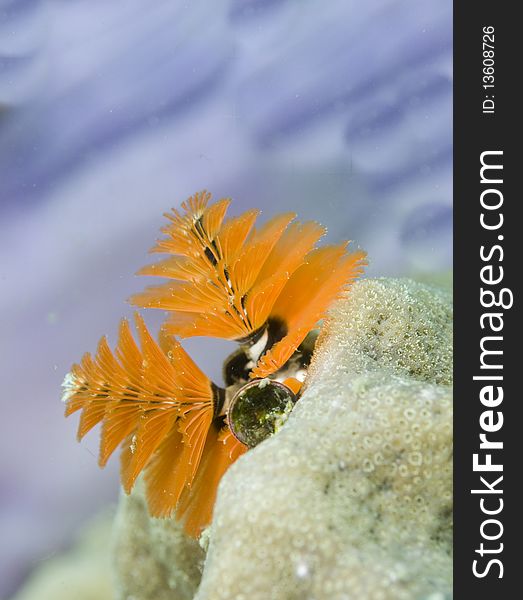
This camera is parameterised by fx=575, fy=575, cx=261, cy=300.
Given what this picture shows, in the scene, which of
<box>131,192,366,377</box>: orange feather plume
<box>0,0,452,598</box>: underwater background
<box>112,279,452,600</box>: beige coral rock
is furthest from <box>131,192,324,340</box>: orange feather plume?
<box>0,0,452,598</box>: underwater background

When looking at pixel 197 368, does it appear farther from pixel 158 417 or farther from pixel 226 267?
pixel 226 267

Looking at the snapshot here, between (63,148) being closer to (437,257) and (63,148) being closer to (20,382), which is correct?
(20,382)

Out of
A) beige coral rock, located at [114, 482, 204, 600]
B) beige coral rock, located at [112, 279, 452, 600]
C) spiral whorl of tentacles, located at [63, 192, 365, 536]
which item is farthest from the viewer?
beige coral rock, located at [114, 482, 204, 600]

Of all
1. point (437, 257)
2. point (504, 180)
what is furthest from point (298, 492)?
point (437, 257)

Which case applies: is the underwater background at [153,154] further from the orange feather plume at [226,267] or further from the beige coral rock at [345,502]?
the beige coral rock at [345,502]

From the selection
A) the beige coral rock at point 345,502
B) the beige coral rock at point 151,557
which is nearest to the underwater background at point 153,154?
the beige coral rock at point 151,557

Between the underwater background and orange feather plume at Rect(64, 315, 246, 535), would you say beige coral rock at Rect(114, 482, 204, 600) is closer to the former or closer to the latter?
orange feather plume at Rect(64, 315, 246, 535)
